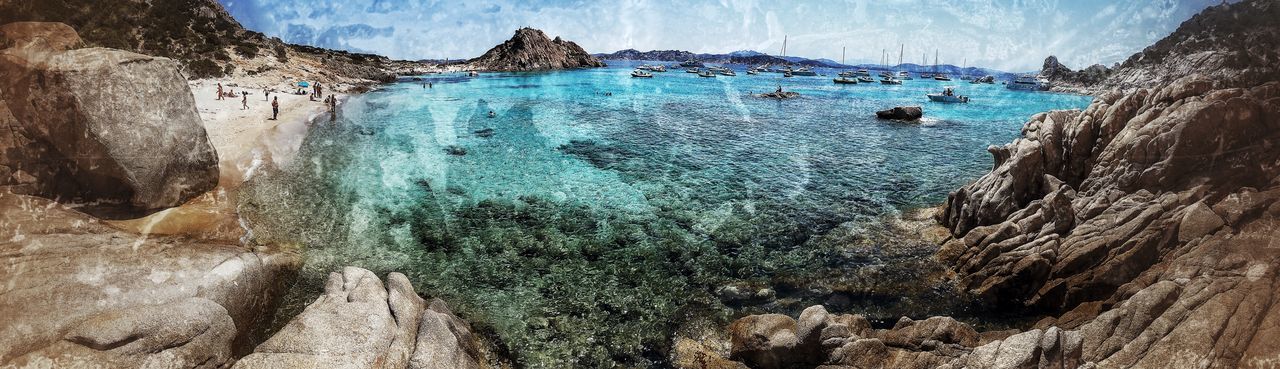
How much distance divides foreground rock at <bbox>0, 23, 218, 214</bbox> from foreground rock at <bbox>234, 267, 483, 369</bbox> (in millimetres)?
10686

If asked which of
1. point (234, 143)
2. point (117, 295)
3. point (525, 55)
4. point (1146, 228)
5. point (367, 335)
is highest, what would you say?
point (525, 55)

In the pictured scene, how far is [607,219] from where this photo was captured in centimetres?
2319

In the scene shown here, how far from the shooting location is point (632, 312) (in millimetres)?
15211

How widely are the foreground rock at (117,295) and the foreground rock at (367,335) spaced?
1984 millimetres

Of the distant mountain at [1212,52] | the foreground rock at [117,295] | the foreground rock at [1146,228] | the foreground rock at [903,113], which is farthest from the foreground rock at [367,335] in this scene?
the foreground rock at [903,113]

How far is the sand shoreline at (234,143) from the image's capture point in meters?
18.3

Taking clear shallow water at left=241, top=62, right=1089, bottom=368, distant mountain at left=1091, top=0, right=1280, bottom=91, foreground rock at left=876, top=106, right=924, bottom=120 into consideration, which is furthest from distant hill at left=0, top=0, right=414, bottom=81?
foreground rock at left=876, top=106, right=924, bottom=120

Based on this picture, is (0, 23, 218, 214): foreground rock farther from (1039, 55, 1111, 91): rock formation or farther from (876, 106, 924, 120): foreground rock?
(1039, 55, 1111, 91): rock formation

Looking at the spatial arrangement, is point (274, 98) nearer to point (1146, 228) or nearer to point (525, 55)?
point (1146, 228)

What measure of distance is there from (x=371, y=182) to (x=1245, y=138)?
35498 mm

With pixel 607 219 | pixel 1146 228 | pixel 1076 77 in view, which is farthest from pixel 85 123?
pixel 1076 77

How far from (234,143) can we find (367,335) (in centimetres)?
2802

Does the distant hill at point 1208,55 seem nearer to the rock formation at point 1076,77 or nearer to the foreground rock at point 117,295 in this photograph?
the rock formation at point 1076,77

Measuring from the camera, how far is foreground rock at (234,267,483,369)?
10203mm
